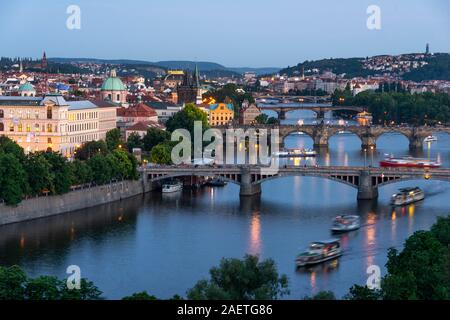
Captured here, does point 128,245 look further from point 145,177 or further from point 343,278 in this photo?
point 145,177

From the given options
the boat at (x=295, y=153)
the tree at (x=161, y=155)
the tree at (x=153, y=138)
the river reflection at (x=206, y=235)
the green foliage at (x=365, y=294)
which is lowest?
the river reflection at (x=206, y=235)

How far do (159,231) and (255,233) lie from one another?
1.25m

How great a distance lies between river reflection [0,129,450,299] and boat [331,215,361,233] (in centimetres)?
11

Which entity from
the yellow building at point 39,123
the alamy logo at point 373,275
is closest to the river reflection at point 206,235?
the alamy logo at point 373,275

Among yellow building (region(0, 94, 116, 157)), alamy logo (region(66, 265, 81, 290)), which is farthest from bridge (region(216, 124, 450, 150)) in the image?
alamy logo (region(66, 265, 81, 290))

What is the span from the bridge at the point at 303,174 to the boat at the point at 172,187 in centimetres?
15

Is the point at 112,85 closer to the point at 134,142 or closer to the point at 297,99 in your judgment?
the point at 134,142

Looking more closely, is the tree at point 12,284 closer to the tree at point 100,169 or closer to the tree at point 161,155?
the tree at point 100,169

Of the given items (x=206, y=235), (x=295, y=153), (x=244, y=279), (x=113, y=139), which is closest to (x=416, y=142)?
(x=295, y=153)

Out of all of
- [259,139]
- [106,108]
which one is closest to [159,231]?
[106,108]

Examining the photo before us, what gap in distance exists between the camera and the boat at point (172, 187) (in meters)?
20.7

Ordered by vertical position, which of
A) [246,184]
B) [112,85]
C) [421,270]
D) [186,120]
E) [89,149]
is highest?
[112,85]

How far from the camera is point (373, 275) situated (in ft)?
40.8

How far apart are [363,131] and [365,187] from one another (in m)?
13.6
